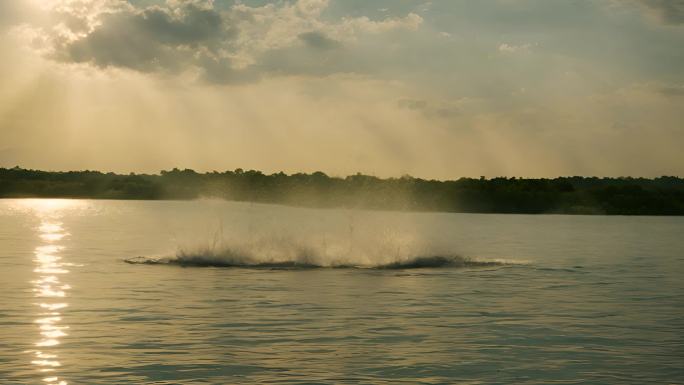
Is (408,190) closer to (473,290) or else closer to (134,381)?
(473,290)

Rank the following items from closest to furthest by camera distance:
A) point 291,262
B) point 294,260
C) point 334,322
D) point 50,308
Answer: point 334,322 < point 50,308 < point 291,262 < point 294,260

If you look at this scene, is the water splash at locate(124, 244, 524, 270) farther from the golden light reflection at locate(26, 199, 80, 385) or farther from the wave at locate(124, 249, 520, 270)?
the golden light reflection at locate(26, 199, 80, 385)

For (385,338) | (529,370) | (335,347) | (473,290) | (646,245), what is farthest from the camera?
(646,245)

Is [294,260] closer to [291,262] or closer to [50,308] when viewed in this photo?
[291,262]

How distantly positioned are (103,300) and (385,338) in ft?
34.1

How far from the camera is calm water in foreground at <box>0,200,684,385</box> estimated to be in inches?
731

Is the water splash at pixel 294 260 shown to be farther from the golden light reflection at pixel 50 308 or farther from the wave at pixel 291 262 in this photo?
the golden light reflection at pixel 50 308

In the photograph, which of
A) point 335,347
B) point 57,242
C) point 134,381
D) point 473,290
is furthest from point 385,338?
point 57,242

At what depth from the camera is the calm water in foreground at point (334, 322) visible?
731 inches

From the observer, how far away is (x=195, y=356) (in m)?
19.8

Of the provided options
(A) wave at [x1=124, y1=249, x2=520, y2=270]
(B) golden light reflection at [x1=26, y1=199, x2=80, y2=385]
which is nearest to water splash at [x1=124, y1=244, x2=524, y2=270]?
(A) wave at [x1=124, y1=249, x2=520, y2=270]

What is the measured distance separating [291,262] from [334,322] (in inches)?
787

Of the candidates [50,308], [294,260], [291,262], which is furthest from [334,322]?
[294,260]

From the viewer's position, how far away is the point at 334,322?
2519cm
